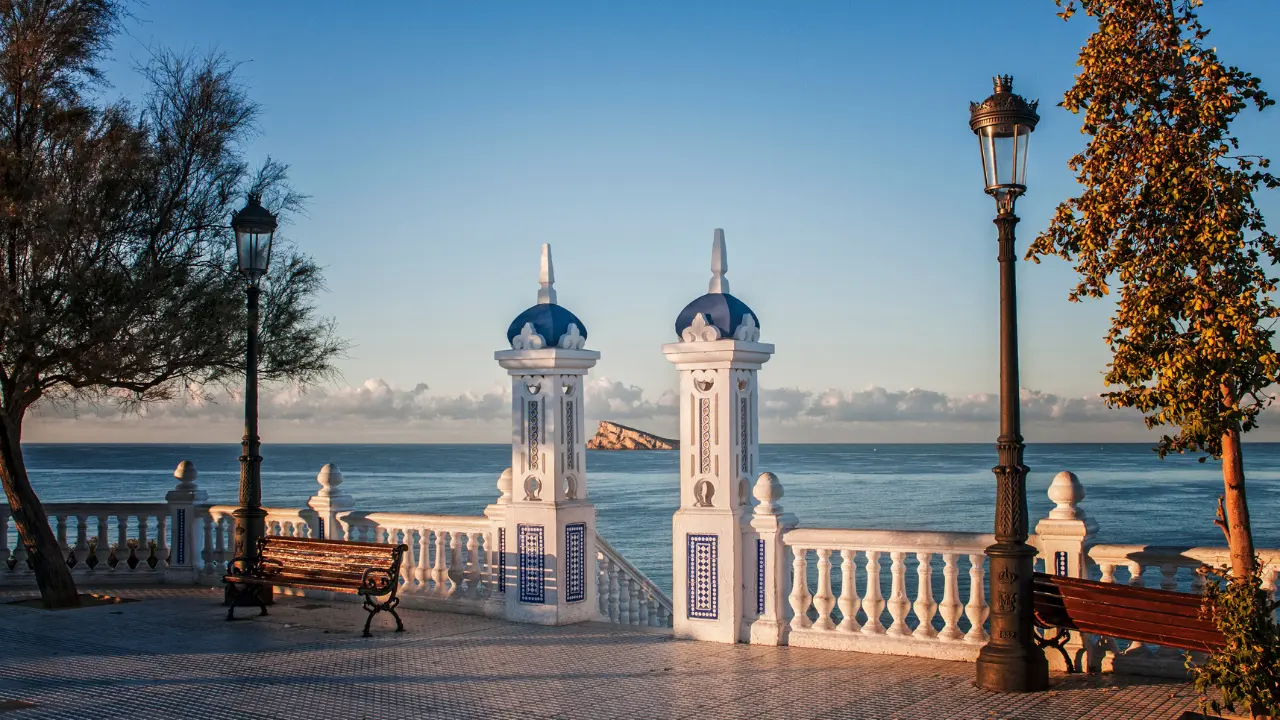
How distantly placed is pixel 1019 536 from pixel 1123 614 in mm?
802

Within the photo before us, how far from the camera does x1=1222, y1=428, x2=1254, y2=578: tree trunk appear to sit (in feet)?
23.1

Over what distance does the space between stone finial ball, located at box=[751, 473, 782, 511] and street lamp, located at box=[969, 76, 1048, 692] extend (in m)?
1.98

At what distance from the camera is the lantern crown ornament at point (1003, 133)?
811 cm

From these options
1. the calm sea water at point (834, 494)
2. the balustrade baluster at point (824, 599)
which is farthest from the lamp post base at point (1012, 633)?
the calm sea water at point (834, 494)

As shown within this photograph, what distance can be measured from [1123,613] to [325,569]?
23.3 feet

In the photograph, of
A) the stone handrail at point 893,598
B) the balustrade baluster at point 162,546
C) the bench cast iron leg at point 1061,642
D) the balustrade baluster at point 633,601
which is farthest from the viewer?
the balustrade baluster at point 162,546

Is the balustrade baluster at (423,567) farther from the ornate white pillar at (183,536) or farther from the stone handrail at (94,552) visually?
the stone handrail at (94,552)

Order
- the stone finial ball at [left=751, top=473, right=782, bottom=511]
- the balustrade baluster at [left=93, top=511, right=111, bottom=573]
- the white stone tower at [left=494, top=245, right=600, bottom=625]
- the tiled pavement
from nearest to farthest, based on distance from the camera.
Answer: the tiled pavement, the stone finial ball at [left=751, top=473, right=782, bottom=511], the white stone tower at [left=494, top=245, right=600, bottom=625], the balustrade baluster at [left=93, top=511, right=111, bottom=573]

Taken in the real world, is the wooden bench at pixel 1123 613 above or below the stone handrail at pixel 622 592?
above

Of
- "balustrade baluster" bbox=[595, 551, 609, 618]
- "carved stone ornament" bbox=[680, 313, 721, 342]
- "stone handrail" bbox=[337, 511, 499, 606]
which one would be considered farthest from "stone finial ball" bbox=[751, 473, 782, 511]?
"balustrade baluster" bbox=[595, 551, 609, 618]

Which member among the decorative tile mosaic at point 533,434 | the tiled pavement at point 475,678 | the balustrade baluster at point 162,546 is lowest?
the tiled pavement at point 475,678

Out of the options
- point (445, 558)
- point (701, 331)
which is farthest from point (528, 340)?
point (445, 558)

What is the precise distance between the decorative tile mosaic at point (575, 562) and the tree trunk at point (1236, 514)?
18.8ft

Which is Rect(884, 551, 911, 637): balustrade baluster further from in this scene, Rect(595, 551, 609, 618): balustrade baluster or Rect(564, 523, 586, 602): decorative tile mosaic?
Rect(595, 551, 609, 618): balustrade baluster
